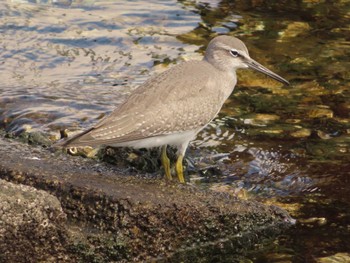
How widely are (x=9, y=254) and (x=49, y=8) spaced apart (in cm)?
694

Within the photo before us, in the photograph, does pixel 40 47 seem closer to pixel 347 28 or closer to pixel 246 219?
pixel 347 28

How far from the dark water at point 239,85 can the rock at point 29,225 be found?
151 cm

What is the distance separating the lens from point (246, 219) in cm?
624

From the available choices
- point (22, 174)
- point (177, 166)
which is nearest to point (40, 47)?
point (177, 166)

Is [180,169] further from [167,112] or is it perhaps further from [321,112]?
[321,112]

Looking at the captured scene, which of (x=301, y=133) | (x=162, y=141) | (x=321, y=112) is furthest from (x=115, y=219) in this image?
(x=321, y=112)

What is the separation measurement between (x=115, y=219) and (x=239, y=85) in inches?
158

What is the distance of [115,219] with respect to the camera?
5840 mm

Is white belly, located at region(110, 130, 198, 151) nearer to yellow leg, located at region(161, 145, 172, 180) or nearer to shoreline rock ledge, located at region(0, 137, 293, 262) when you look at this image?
yellow leg, located at region(161, 145, 172, 180)

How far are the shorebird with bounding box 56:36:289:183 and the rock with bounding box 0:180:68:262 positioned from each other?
95 centimetres

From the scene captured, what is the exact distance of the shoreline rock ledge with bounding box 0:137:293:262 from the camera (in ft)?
18.2

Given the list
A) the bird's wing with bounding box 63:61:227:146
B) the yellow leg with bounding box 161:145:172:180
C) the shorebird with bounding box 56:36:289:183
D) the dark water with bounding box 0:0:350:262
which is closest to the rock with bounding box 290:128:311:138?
the dark water with bounding box 0:0:350:262

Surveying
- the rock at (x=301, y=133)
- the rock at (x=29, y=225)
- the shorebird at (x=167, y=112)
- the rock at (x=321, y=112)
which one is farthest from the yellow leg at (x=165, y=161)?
the rock at (x=321, y=112)

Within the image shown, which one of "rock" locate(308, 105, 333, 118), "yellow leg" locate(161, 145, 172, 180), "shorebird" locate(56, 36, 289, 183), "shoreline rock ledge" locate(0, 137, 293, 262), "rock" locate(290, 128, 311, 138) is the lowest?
"rock" locate(290, 128, 311, 138)
